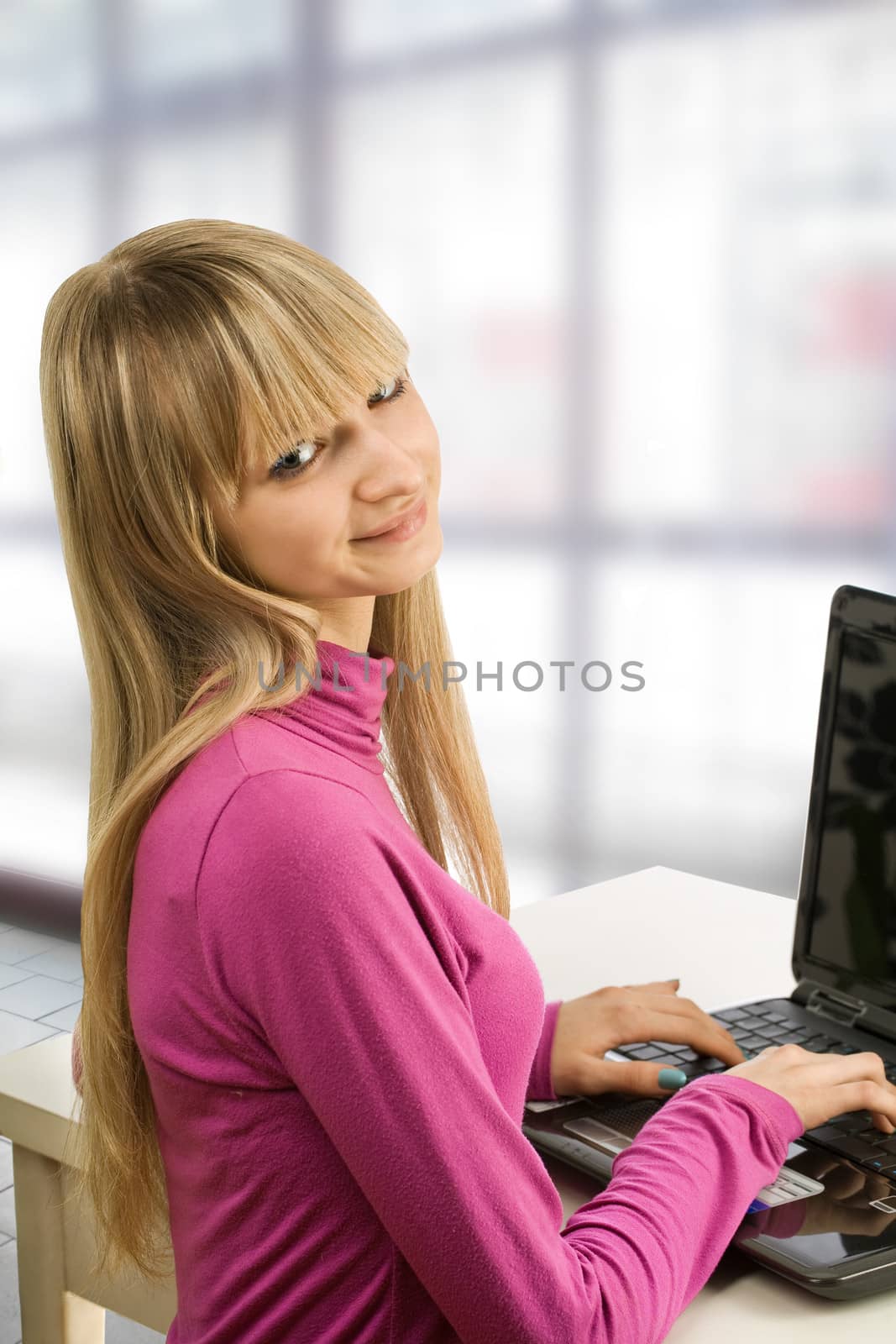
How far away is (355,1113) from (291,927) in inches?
4.1

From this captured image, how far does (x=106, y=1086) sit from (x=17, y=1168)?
1.10ft

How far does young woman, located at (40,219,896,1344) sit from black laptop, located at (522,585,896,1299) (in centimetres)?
3

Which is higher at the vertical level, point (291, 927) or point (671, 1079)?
point (291, 927)

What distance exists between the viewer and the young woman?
29.4 inches

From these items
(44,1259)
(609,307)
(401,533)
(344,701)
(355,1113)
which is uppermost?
(609,307)

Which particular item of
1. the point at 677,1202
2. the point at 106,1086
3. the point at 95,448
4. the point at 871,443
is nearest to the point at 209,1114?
the point at 106,1086

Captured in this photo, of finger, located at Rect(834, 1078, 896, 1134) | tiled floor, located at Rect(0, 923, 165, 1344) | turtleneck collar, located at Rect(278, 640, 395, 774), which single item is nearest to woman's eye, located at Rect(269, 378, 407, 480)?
turtleneck collar, located at Rect(278, 640, 395, 774)

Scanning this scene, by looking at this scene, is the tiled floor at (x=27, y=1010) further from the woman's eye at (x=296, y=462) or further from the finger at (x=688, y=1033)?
the woman's eye at (x=296, y=462)

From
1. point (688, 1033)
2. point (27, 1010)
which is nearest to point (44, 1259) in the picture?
point (688, 1033)

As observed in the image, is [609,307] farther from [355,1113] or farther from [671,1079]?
[355,1113]

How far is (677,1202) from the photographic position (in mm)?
814

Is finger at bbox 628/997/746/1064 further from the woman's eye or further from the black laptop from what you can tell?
the woman's eye

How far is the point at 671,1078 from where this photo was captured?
3.27 ft

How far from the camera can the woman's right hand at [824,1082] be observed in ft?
3.01
